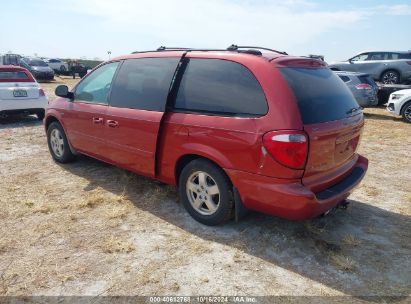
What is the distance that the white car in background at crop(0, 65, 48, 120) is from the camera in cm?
920

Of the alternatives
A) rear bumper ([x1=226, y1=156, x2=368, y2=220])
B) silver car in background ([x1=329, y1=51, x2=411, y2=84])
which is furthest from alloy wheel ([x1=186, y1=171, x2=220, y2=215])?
silver car in background ([x1=329, y1=51, x2=411, y2=84])

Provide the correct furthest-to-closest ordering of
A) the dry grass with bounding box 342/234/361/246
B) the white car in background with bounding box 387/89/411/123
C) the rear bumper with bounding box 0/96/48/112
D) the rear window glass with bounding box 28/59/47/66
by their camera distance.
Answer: the rear window glass with bounding box 28/59/47/66, the white car in background with bounding box 387/89/411/123, the rear bumper with bounding box 0/96/48/112, the dry grass with bounding box 342/234/361/246

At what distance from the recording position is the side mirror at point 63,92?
17.3 ft

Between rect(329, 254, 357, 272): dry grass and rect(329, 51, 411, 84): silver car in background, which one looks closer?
rect(329, 254, 357, 272): dry grass

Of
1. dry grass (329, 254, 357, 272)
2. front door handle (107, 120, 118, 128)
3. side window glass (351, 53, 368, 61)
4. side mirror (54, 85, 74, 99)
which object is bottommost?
dry grass (329, 254, 357, 272)

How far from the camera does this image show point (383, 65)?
16734 millimetres

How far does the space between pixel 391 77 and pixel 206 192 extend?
16.1m

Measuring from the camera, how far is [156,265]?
321 cm

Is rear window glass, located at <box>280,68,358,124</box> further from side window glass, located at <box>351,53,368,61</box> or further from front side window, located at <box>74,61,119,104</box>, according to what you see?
side window glass, located at <box>351,53,368,61</box>

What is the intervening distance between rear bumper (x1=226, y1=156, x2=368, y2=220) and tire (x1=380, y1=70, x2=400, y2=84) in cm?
1547

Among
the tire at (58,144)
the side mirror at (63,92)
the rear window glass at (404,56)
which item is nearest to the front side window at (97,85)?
the side mirror at (63,92)

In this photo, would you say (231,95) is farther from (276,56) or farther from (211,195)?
(211,195)

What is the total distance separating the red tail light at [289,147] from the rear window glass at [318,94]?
18cm

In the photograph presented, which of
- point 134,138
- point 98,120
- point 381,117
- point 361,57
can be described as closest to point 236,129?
point 134,138
